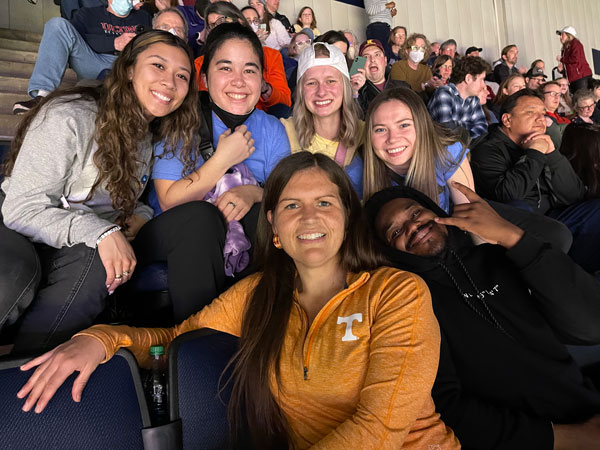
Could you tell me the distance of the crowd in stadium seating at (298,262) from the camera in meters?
1.02

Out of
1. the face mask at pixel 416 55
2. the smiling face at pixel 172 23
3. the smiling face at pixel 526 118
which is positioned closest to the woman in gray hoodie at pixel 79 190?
the smiling face at pixel 172 23

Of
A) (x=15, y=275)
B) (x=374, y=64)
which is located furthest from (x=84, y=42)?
(x=15, y=275)

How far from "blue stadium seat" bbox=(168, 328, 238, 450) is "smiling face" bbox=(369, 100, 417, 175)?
111cm

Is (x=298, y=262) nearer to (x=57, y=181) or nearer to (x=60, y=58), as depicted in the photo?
(x=57, y=181)

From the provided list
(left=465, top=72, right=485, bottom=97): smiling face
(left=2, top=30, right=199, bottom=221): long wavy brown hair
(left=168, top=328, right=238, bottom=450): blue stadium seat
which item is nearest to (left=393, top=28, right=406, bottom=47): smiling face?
(left=465, top=72, right=485, bottom=97): smiling face

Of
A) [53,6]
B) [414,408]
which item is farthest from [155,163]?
[53,6]

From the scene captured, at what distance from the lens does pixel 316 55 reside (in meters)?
2.07

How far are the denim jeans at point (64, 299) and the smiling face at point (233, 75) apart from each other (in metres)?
0.80

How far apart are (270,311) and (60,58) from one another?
2403 mm

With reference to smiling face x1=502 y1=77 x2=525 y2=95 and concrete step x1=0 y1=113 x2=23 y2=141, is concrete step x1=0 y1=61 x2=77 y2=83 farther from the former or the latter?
smiling face x1=502 y1=77 x2=525 y2=95

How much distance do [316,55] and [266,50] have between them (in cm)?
97

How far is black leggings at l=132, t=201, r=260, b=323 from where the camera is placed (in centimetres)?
135

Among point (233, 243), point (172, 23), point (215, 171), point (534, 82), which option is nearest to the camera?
point (233, 243)

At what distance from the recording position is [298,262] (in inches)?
50.5
